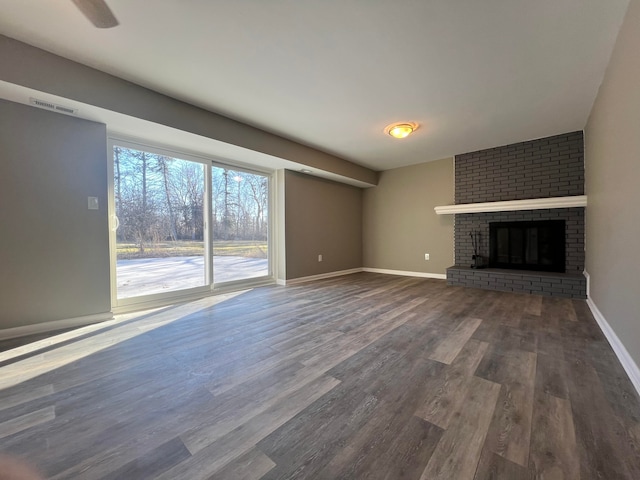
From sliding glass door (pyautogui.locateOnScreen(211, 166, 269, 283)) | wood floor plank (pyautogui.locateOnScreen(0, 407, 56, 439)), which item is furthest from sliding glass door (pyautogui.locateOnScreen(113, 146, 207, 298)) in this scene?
wood floor plank (pyautogui.locateOnScreen(0, 407, 56, 439))

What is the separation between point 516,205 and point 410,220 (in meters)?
1.93

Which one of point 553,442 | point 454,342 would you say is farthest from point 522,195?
point 553,442

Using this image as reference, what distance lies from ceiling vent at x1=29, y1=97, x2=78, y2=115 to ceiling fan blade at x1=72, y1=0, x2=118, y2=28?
113 centimetres

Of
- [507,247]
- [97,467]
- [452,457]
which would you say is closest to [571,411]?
[452,457]

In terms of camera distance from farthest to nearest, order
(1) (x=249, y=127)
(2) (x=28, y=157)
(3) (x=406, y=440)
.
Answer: (1) (x=249, y=127)
(2) (x=28, y=157)
(3) (x=406, y=440)

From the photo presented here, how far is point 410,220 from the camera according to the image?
5.65 m

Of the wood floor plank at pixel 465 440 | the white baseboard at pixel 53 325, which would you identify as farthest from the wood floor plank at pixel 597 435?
the white baseboard at pixel 53 325

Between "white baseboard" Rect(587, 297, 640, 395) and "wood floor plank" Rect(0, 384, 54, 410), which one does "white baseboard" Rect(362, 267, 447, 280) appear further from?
"wood floor plank" Rect(0, 384, 54, 410)

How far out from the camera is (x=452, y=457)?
105cm

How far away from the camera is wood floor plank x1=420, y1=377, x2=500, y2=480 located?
3.23 ft

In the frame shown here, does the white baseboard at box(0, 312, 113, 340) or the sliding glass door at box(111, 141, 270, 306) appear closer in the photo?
the white baseboard at box(0, 312, 113, 340)

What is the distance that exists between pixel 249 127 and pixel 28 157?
87.4 inches

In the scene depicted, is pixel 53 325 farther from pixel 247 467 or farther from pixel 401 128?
Result: pixel 401 128

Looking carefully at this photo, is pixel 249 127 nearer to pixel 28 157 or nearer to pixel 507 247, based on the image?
pixel 28 157
